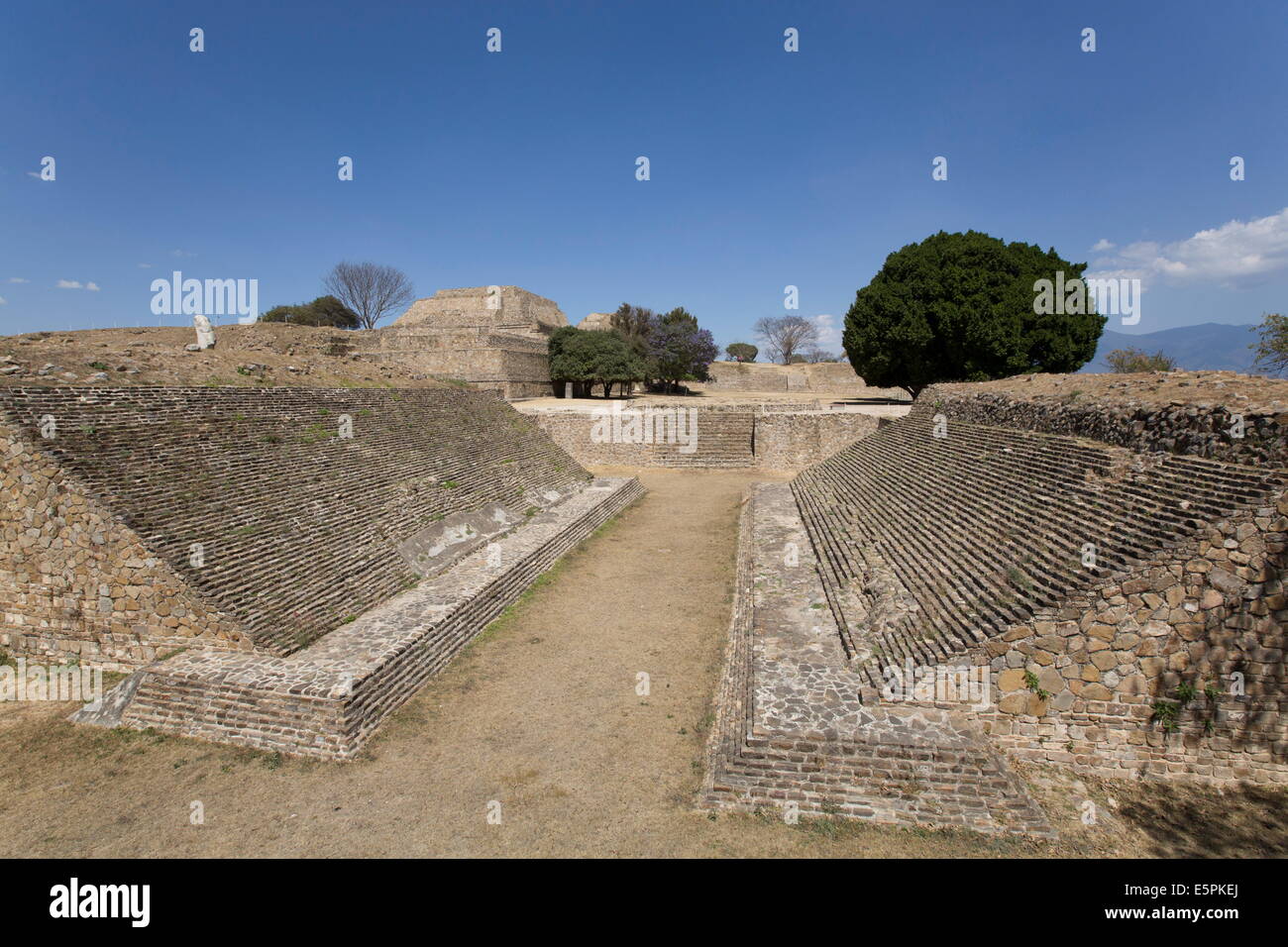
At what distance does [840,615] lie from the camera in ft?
25.8

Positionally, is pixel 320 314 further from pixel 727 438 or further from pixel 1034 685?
pixel 1034 685

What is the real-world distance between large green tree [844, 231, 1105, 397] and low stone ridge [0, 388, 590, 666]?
2254 centimetres

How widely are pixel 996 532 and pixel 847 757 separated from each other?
12.4ft

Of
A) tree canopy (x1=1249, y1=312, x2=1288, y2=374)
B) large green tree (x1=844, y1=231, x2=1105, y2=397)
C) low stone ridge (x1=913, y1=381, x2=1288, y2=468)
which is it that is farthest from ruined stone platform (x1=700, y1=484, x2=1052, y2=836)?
large green tree (x1=844, y1=231, x2=1105, y2=397)

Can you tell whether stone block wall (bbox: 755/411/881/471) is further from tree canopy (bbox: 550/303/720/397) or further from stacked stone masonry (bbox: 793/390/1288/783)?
stacked stone masonry (bbox: 793/390/1288/783)

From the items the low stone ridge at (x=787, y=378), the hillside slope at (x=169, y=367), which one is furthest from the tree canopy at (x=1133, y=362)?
the hillside slope at (x=169, y=367)

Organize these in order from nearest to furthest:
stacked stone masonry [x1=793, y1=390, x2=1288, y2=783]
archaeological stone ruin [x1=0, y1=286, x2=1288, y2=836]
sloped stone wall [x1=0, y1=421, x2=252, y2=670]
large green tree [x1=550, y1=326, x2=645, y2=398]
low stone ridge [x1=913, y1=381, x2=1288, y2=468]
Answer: stacked stone masonry [x1=793, y1=390, x2=1288, y2=783], archaeological stone ruin [x1=0, y1=286, x2=1288, y2=836], low stone ridge [x1=913, y1=381, x2=1288, y2=468], sloped stone wall [x1=0, y1=421, x2=252, y2=670], large green tree [x1=550, y1=326, x2=645, y2=398]

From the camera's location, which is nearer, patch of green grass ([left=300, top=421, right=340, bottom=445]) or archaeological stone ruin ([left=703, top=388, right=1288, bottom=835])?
archaeological stone ruin ([left=703, top=388, right=1288, bottom=835])

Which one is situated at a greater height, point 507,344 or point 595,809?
point 507,344

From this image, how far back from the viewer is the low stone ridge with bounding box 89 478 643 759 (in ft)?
19.9
